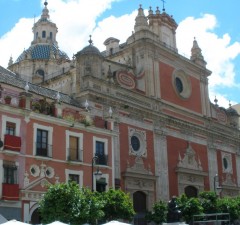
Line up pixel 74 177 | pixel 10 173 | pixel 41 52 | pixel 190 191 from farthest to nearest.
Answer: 1. pixel 41 52
2. pixel 190 191
3. pixel 74 177
4. pixel 10 173

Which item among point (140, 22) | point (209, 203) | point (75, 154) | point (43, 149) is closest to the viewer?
point (43, 149)

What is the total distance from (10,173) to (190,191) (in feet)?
66.4

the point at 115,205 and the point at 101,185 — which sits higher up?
the point at 101,185

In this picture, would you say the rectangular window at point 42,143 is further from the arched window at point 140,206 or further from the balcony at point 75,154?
the arched window at point 140,206

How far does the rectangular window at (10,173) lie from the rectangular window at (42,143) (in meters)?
2.02

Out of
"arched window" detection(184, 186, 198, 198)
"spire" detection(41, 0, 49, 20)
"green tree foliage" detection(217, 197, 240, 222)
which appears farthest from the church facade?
"spire" detection(41, 0, 49, 20)

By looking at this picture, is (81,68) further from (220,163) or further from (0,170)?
(220,163)

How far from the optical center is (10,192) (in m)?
23.0

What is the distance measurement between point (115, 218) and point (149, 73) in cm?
1662

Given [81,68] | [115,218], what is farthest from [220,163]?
[115,218]

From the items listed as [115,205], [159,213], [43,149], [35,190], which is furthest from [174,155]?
[35,190]

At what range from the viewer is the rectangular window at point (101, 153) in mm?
28438

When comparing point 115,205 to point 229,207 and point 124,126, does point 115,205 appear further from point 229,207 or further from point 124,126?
point 229,207

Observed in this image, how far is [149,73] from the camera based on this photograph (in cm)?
3794
